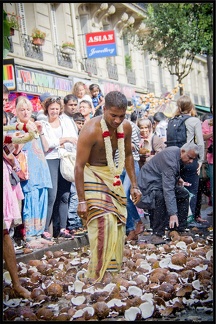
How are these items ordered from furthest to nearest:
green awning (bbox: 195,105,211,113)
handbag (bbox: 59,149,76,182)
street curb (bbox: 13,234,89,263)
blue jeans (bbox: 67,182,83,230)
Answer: blue jeans (bbox: 67,182,83,230) → handbag (bbox: 59,149,76,182) → green awning (bbox: 195,105,211,113) → street curb (bbox: 13,234,89,263)

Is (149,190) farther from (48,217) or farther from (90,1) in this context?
(90,1)

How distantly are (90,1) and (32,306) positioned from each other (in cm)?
200

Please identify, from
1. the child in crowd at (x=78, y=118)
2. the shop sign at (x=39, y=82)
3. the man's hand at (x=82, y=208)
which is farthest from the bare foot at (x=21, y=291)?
the child in crowd at (x=78, y=118)

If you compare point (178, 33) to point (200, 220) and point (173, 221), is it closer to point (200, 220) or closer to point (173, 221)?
point (173, 221)

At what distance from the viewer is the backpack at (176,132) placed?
20.8 feet

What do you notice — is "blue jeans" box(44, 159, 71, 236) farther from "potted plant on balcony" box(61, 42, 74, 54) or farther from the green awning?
the green awning

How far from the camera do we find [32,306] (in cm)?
474

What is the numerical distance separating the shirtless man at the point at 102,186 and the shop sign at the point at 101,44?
17.3 inches

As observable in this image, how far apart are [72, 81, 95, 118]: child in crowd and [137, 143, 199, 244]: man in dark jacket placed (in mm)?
1086

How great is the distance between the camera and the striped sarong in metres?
5.06

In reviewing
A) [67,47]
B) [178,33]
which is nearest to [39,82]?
[67,47]

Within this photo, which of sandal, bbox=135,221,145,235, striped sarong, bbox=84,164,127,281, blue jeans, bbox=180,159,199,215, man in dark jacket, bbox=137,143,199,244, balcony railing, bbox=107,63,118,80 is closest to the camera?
striped sarong, bbox=84,164,127,281

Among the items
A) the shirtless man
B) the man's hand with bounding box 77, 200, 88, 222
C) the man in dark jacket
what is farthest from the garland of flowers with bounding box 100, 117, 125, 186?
the man in dark jacket

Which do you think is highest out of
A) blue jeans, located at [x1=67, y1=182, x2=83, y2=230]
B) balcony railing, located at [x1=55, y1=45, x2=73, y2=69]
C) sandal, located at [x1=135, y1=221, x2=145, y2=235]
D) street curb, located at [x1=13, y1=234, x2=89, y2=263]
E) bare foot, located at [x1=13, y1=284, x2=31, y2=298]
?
balcony railing, located at [x1=55, y1=45, x2=73, y2=69]
